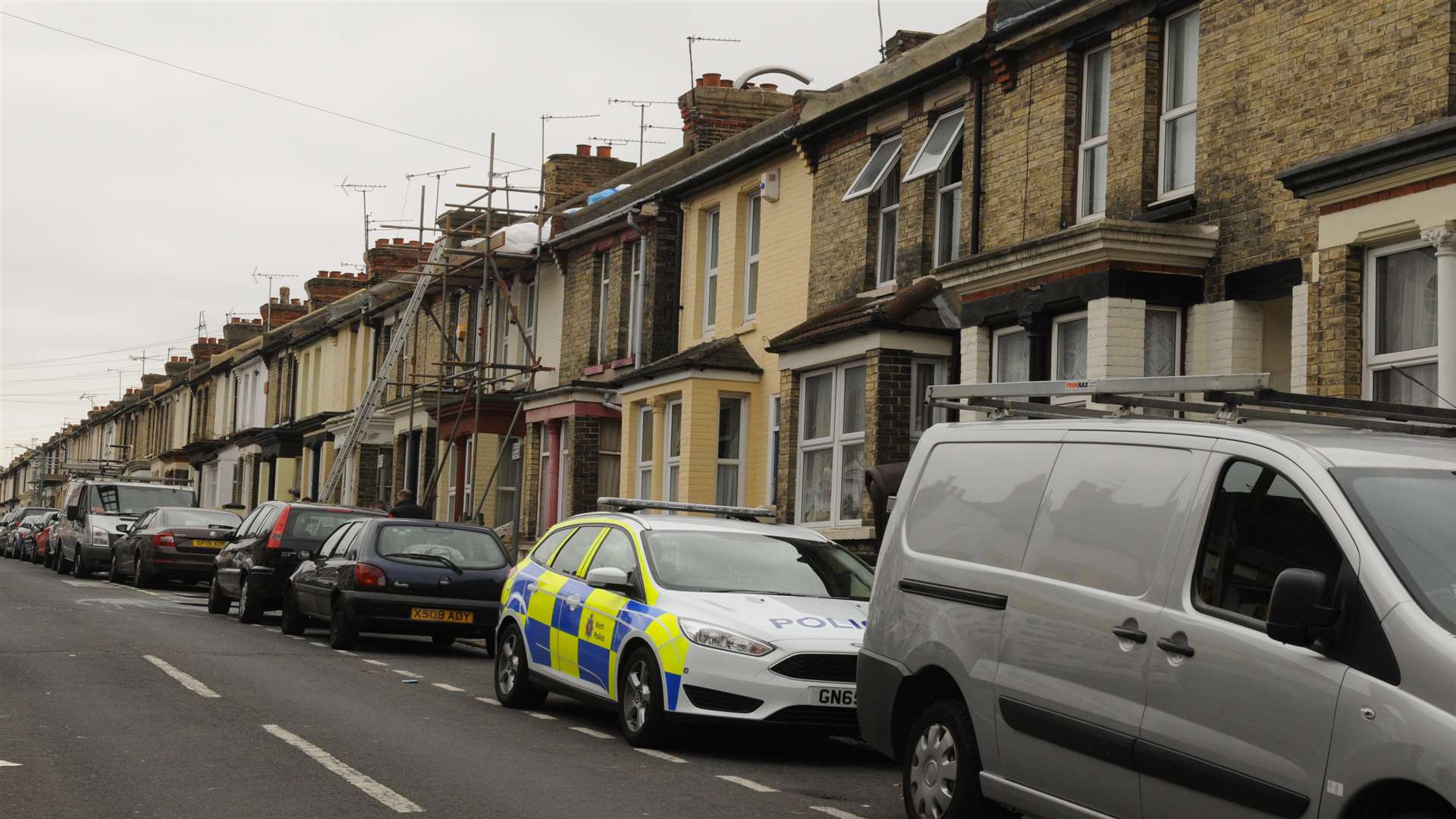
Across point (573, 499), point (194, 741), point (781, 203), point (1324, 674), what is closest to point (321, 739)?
point (194, 741)

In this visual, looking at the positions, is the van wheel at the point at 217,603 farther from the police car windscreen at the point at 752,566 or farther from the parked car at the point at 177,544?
the police car windscreen at the point at 752,566

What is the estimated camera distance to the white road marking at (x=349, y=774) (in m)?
8.28

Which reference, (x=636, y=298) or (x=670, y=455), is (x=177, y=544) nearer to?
(x=636, y=298)

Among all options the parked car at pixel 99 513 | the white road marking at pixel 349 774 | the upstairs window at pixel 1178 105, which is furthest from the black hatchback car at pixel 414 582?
the parked car at pixel 99 513

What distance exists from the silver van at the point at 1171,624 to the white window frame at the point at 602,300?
21665mm

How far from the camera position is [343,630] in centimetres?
1723

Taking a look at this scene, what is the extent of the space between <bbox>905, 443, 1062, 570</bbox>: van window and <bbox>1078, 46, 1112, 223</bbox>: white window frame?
30.5 feet

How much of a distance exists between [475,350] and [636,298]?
8924mm

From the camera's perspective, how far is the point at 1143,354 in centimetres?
1558

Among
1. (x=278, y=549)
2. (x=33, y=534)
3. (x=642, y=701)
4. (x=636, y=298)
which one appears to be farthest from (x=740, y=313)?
(x=33, y=534)

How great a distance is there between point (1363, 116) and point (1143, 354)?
10.0ft

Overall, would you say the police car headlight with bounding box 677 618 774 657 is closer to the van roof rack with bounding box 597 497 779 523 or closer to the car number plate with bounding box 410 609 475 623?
the van roof rack with bounding box 597 497 779 523

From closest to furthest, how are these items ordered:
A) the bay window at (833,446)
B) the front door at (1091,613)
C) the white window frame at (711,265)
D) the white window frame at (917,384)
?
1. the front door at (1091,613)
2. the white window frame at (917,384)
3. the bay window at (833,446)
4. the white window frame at (711,265)

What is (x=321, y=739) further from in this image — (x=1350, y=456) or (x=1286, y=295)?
(x=1286, y=295)
